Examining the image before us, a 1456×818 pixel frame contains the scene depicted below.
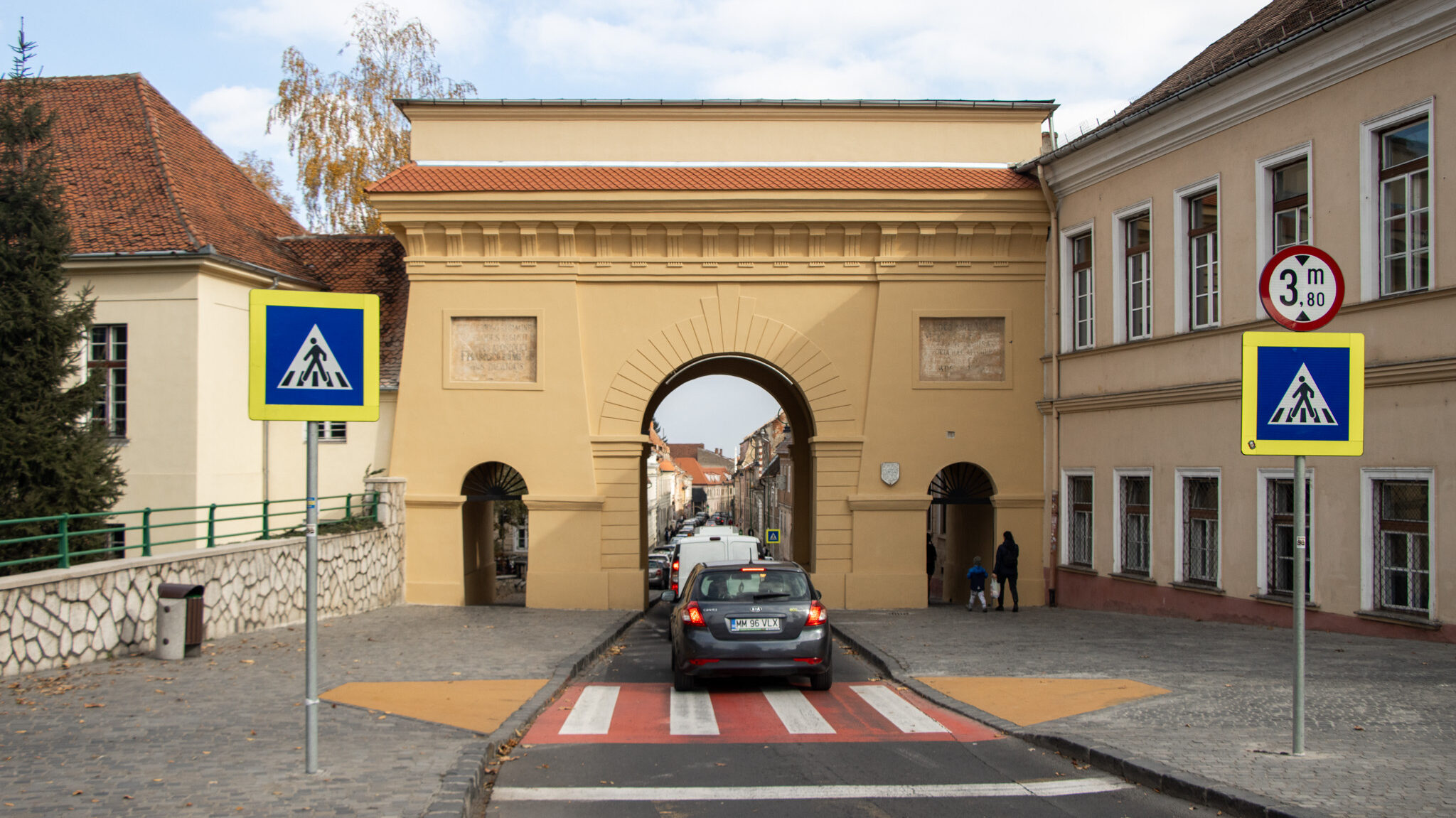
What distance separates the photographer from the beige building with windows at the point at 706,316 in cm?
2231

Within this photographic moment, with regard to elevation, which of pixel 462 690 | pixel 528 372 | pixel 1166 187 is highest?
pixel 1166 187

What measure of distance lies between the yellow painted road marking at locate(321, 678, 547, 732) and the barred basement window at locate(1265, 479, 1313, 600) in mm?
10564

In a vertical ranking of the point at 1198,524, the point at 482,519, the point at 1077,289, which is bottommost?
the point at 482,519

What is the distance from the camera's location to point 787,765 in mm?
8602

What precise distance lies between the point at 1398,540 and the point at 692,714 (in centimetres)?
953

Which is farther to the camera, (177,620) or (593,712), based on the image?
(177,620)

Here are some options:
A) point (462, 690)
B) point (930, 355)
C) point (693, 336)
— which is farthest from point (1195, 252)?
point (462, 690)

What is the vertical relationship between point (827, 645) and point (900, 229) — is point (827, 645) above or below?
below

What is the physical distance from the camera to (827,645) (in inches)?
485

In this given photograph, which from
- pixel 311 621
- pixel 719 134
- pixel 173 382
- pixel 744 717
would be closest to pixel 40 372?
pixel 173 382

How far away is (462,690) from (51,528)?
23.8 ft

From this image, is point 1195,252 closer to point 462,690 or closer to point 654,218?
point 654,218

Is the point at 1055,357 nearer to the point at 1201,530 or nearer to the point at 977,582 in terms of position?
the point at 977,582

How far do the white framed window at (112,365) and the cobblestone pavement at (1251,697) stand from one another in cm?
1372
